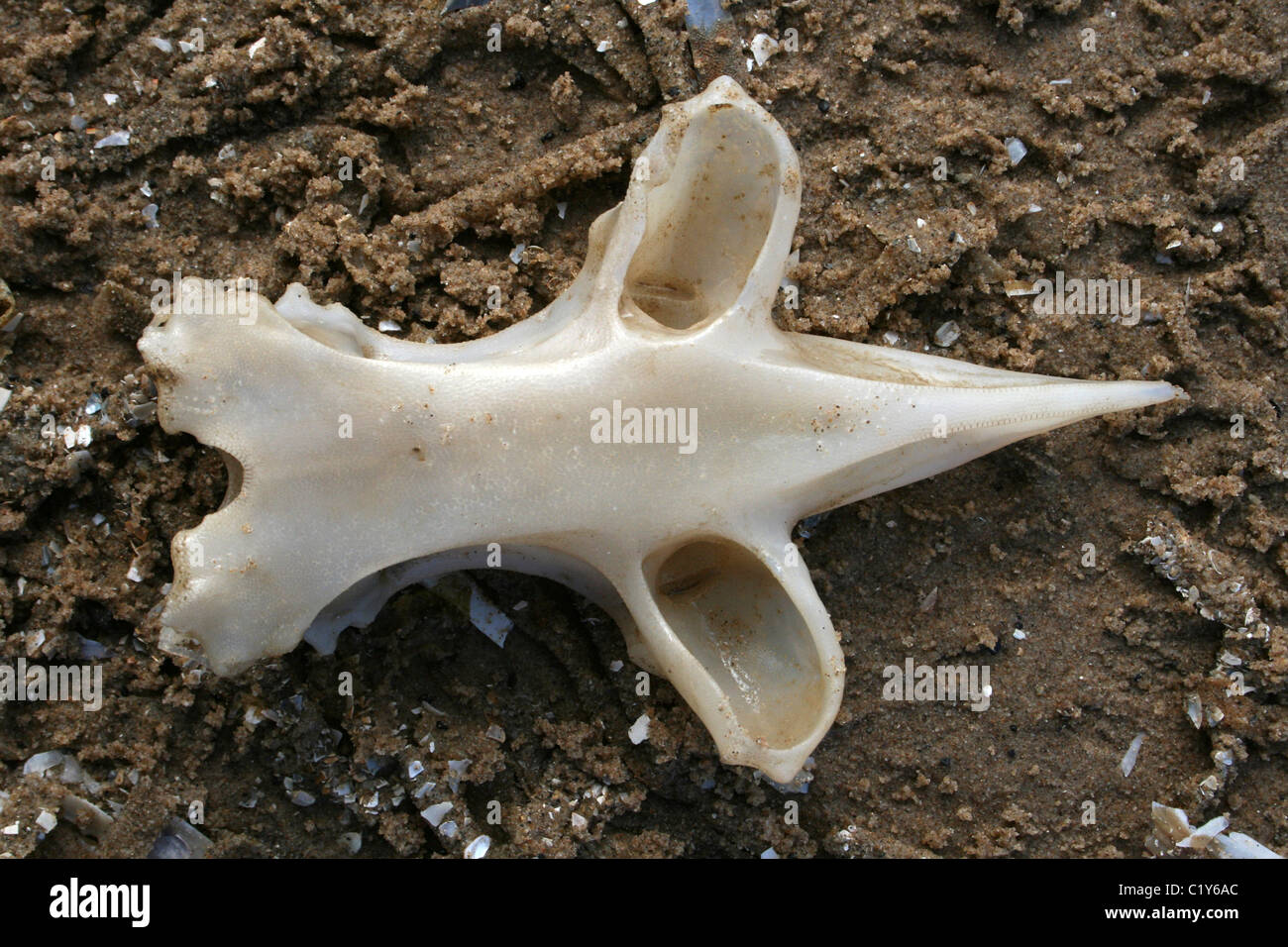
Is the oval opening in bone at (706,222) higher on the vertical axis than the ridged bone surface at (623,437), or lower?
higher

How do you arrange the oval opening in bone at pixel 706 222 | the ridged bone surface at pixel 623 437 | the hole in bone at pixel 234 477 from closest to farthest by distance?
the ridged bone surface at pixel 623 437, the hole in bone at pixel 234 477, the oval opening in bone at pixel 706 222

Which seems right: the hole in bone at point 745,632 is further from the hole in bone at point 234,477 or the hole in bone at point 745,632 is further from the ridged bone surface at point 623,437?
the hole in bone at point 234,477

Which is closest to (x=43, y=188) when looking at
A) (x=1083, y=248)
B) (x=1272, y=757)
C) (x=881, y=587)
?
(x=881, y=587)

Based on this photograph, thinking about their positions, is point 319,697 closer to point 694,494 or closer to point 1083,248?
point 694,494

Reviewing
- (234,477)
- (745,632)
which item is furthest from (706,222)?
(234,477)

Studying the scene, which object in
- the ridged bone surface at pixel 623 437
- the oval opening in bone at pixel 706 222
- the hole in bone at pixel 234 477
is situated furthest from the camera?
the oval opening in bone at pixel 706 222

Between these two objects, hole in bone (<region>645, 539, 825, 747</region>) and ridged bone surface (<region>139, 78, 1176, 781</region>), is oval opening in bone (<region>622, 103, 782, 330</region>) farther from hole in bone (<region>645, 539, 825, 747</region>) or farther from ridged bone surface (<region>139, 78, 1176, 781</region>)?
hole in bone (<region>645, 539, 825, 747</region>)

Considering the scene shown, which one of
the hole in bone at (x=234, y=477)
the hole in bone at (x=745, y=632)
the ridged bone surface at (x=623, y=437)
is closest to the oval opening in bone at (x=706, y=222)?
the ridged bone surface at (x=623, y=437)

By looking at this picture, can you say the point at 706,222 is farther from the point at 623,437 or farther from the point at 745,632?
the point at 745,632
